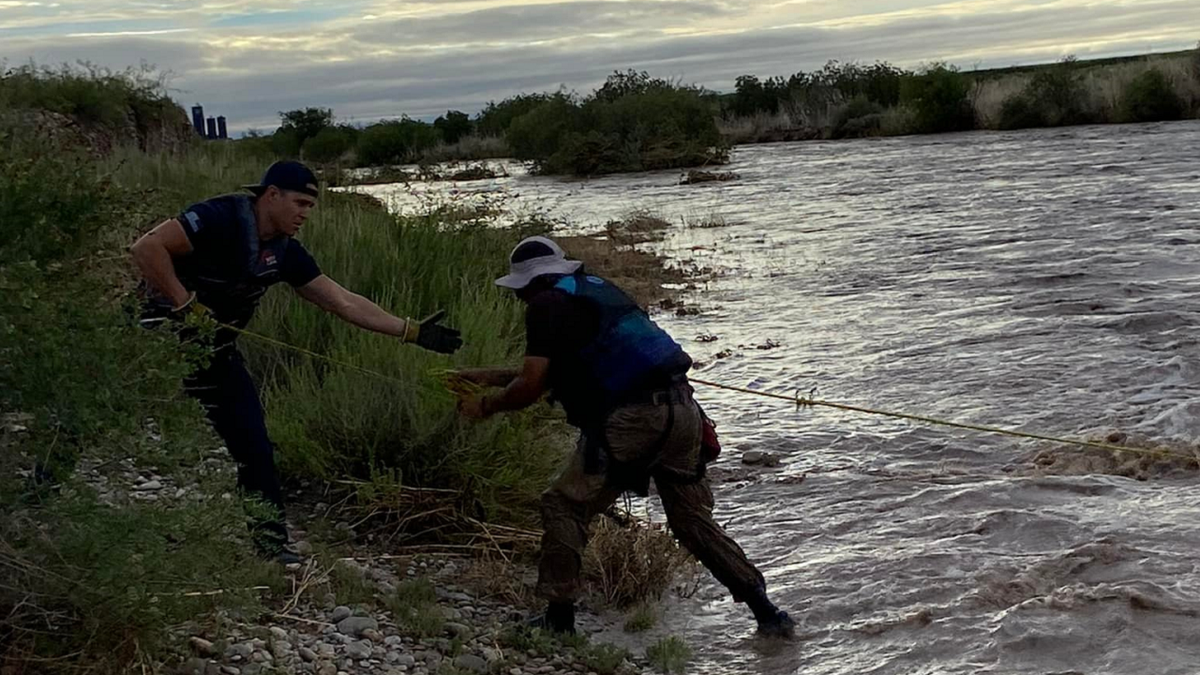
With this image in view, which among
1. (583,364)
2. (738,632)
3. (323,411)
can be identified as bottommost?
(738,632)

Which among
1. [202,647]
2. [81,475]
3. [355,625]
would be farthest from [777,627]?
[81,475]

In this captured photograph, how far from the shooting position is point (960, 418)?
9.65 m

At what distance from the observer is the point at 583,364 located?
18.5 ft

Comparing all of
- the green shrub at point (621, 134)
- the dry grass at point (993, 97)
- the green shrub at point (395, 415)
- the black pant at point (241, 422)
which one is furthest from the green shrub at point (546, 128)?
the black pant at point (241, 422)

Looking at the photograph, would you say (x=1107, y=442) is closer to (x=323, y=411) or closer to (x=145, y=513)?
(x=323, y=411)

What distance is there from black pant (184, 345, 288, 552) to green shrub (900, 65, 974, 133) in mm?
41551

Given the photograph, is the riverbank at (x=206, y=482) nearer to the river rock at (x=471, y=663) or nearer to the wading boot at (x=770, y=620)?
the river rock at (x=471, y=663)

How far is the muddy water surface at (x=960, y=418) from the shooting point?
604 cm

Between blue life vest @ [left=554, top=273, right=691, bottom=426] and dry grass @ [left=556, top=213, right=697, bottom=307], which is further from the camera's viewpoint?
dry grass @ [left=556, top=213, right=697, bottom=307]

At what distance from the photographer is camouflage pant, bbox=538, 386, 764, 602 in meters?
5.61

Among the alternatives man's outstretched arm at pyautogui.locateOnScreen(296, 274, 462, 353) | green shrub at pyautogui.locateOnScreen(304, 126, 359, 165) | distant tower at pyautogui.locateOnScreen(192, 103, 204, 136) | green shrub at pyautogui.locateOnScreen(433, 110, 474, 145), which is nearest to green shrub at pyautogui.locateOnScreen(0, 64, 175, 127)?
distant tower at pyautogui.locateOnScreen(192, 103, 204, 136)

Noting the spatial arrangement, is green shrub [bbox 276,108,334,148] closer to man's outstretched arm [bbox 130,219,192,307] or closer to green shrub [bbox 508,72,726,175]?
green shrub [bbox 508,72,726,175]

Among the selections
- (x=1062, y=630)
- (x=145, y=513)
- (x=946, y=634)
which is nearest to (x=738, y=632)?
(x=946, y=634)

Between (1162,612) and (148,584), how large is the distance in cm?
436
